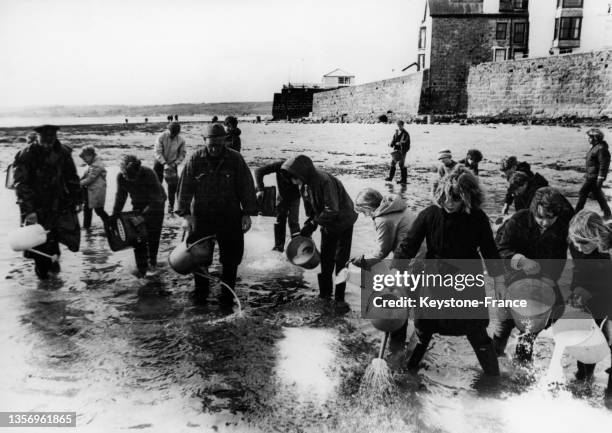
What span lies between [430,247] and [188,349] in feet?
5.38

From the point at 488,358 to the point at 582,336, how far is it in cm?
48

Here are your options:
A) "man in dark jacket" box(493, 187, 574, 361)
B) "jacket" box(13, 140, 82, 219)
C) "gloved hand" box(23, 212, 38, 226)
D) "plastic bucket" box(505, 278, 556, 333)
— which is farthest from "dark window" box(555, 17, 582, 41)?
"gloved hand" box(23, 212, 38, 226)

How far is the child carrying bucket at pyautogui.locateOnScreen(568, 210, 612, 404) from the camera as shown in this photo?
2.44 meters

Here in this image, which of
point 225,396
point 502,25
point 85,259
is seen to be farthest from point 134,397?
point 502,25

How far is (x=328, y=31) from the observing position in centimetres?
462

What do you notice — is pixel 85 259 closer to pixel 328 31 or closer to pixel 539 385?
pixel 328 31

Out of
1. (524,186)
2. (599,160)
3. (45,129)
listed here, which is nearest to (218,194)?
(45,129)

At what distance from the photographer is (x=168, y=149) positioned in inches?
244

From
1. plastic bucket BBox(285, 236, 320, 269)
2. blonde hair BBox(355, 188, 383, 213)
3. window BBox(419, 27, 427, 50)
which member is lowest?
plastic bucket BBox(285, 236, 320, 269)

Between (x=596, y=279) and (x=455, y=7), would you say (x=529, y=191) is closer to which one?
(x=596, y=279)

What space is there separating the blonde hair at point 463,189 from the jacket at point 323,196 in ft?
3.75

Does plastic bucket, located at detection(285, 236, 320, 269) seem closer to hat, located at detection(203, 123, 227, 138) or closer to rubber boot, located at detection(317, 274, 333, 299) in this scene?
rubber boot, located at detection(317, 274, 333, 299)

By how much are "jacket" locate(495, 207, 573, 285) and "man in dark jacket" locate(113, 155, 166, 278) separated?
280 cm

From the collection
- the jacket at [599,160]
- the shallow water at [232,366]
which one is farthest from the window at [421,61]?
the shallow water at [232,366]
